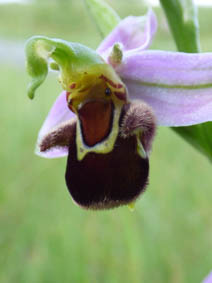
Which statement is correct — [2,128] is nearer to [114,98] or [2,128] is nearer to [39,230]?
[39,230]

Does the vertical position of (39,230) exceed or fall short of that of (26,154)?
it exceeds it

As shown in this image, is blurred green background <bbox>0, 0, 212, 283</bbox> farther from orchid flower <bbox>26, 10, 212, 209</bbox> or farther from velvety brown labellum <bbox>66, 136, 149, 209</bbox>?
velvety brown labellum <bbox>66, 136, 149, 209</bbox>

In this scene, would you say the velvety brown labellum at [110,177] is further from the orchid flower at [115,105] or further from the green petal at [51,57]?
the green petal at [51,57]

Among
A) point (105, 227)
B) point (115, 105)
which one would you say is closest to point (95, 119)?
point (115, 105)

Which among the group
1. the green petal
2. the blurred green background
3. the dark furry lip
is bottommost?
the blurred green background

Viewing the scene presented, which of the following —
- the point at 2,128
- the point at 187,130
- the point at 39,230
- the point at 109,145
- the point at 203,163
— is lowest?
the point at 203,163

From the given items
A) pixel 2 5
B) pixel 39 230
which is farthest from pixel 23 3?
pixel 39 230

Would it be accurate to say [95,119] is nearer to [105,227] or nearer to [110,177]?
[110,177]

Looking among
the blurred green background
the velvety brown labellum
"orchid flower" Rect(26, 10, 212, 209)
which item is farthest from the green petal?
the blurred green background
